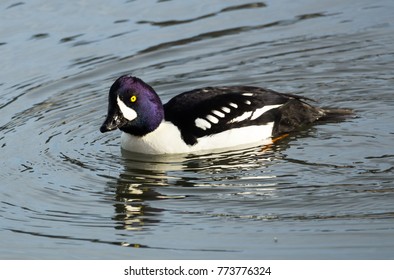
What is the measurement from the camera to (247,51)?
50.8 ft

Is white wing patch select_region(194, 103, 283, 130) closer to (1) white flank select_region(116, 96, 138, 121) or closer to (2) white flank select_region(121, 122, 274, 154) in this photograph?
(2) white flank select_region(121, 122, 274, 154)

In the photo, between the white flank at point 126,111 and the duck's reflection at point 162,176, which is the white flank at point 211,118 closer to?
the duck's reflection at point 162,176

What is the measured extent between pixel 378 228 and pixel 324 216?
2.03 feet

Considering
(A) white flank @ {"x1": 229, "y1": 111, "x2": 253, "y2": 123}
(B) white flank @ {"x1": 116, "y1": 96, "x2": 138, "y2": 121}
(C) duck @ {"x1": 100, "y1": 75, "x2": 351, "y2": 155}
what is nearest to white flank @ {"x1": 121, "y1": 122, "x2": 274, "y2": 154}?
(C) duck @ {"x1": 100, "y1": 75, "x2": 351, "y2": 155}

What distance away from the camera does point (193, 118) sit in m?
12.8

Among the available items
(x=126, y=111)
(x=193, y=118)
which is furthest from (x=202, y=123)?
(x=126, y=111)

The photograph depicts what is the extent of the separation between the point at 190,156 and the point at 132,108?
2.82 feet

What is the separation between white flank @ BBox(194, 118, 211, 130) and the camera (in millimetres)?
12758

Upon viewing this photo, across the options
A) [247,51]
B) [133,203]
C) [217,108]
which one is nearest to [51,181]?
[133,203]

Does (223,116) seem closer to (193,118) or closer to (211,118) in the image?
(211,118)

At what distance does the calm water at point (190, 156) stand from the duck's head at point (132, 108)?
0.37 meters

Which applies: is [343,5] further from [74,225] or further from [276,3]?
[74,225]

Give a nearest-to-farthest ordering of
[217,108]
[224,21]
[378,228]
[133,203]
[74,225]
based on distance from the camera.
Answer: [378,228] → [74,225] → [133,203] → [217,108] → [224,21]

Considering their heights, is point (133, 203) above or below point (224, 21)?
below
